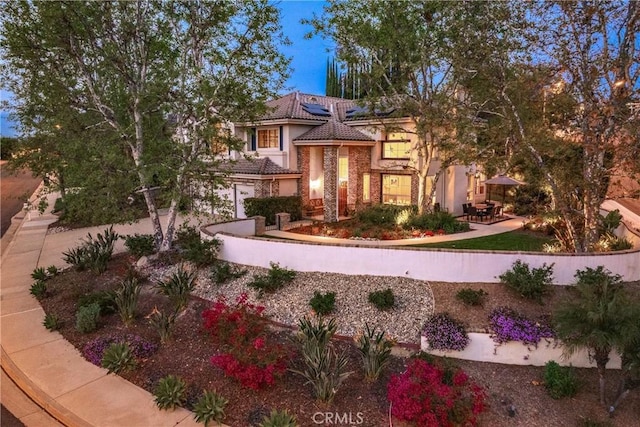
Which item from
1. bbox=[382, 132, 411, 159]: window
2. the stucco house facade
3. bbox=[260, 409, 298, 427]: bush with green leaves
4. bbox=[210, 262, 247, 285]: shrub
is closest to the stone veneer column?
the stucco house facade

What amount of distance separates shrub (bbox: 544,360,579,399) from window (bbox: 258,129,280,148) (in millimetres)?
17807

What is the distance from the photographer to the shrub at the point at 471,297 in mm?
9852

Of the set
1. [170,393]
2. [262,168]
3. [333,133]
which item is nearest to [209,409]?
[170,393]

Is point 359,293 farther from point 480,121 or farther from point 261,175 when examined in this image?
point 480,121

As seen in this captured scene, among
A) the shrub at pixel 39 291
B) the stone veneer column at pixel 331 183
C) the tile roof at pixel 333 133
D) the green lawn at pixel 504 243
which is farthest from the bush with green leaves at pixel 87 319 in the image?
the tile roof at pixel 333 133

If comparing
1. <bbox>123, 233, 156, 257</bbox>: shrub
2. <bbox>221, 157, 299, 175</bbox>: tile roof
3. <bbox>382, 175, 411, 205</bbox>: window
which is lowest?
<bbox>123, 233, 156, 257</bbox>: shrub

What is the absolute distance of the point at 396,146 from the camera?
22.4m

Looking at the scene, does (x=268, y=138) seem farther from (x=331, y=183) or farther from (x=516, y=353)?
(x=516, y=353)

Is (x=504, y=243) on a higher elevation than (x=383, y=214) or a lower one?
lower

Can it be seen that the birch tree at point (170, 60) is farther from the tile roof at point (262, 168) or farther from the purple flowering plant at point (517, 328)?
the purple flowering plant at point (517, 328)

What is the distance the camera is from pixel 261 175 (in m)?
20.9

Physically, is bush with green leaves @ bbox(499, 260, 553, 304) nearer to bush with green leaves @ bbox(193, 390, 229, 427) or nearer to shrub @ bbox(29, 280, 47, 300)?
bush with green leaves @ bbox(193, 390, 229, 427)

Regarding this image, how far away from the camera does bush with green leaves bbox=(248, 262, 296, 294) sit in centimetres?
1093

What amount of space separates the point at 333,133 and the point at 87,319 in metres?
14.9
